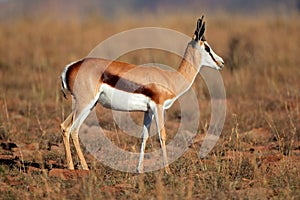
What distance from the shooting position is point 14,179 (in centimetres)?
562

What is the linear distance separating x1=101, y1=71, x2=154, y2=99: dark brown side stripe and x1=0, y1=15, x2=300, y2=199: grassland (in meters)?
0.86

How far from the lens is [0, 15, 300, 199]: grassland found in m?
5.27

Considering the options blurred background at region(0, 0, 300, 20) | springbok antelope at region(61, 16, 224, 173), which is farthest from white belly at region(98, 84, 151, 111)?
blurred background at region(0, 0, 300, 20)

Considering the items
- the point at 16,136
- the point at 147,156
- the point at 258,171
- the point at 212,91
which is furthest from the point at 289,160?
the point at 212,91

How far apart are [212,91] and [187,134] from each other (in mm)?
3015

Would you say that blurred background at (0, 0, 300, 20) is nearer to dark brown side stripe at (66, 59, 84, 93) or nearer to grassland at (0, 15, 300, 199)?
grassland at (0, 15, 300, 199)

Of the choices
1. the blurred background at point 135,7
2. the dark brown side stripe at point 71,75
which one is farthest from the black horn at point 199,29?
the blurred background at point 135,7

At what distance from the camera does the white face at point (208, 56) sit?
675cm

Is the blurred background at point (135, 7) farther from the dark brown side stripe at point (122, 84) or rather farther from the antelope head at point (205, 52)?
the dark brown side stripe at point (122, 84)

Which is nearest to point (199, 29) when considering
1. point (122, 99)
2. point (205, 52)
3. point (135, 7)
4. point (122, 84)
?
point (205, 52)

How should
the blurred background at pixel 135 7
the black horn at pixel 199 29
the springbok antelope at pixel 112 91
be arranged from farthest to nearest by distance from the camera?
the blurred background at pixel 135 7, the black horn at pixel 199 29, the springbok antelope at pixel 112 91

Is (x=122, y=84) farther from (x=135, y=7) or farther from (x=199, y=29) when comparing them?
(x=135, y=7)

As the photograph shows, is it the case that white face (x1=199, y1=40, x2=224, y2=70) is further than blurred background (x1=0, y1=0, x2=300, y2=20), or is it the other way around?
blurred background (x1=0, y1=0, x2=300, y2=20)

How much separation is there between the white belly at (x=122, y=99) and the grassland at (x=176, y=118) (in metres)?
0.70
